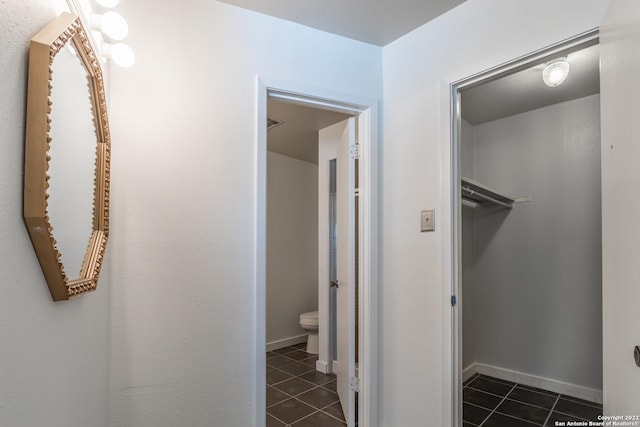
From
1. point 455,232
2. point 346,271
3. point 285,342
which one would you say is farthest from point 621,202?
point 285,342

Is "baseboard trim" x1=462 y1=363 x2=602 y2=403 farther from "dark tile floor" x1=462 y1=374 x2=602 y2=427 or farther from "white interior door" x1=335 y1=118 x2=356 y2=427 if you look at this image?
"white interior door" x1=335 y1=118 x2=356 y2=427

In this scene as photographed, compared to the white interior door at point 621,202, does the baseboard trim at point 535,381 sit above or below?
below

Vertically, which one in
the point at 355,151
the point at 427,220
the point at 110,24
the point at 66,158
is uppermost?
the point at 110,24

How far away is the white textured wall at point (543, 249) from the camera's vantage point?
113 inches

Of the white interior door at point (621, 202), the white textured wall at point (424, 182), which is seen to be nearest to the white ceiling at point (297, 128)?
the white textured wall at point (424, 182)

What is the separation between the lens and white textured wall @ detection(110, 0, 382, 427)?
1.61m

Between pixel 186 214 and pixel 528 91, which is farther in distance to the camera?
pixel 528 91

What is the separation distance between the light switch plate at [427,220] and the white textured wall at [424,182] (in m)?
0.03

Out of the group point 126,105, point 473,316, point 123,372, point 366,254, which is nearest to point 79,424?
point 123,372

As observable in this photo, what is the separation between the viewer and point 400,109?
84.7 inches

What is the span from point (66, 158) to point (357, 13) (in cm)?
159

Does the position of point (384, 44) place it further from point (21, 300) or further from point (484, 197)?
point (21, 300)

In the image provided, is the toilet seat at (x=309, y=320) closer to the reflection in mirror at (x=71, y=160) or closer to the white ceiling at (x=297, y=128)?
the white ceiling at (x=297, y=128)

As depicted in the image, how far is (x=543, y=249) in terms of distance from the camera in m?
3.09
